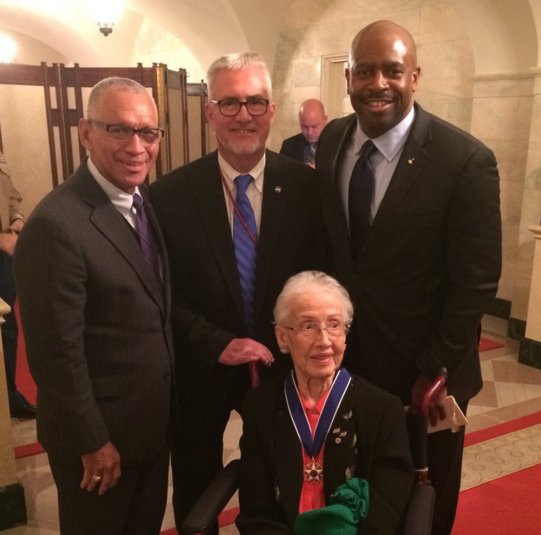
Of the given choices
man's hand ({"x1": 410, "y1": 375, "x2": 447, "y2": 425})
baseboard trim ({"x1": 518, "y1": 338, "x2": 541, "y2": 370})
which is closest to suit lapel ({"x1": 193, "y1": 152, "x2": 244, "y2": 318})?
man's hand ({"x1": 410, "y1": 375, "x2": 447, "y2": 425})

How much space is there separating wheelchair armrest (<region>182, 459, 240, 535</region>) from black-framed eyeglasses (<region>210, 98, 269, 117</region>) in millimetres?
1216

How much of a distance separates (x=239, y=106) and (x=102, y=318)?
2.94ft

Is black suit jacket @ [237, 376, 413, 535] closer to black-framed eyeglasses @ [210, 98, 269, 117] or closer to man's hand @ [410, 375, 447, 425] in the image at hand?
man's hand @ [410, 375, 447, 425]

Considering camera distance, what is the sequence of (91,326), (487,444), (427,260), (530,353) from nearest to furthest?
(91,326) → (427,260) → (487,444) → (530,353)

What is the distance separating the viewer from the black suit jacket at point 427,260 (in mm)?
1907

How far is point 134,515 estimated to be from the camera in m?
2.05

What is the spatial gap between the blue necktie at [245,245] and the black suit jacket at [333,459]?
445 mm

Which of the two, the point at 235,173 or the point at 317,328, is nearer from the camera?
the point at 317,328

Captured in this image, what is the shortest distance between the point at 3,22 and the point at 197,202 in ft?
44.3

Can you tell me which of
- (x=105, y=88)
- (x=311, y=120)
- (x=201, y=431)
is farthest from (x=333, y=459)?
(x=311, y=120)

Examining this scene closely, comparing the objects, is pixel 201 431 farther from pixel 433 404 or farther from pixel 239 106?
pixel 239 106

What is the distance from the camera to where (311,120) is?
19.0 ft

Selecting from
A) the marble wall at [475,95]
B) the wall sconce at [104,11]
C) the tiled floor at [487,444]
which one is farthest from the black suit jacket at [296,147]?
the wall sconce at [104,11]

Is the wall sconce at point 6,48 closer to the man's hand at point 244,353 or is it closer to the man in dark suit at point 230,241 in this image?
the man in dark suit at point 230,241
